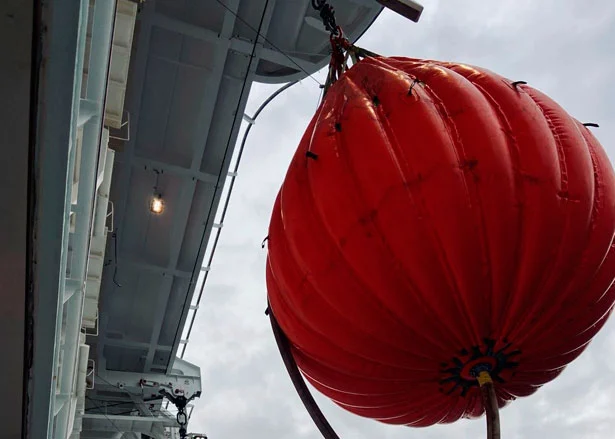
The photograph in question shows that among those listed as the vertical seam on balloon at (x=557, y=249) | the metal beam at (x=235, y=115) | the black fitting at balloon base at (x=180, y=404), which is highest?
the metal beam at (x=235, y=115)

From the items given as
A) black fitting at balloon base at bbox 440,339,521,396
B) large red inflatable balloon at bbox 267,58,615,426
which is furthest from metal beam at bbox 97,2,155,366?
black fitting at balloon base at bbox 440,339,521,396

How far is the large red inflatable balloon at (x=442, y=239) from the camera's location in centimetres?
251

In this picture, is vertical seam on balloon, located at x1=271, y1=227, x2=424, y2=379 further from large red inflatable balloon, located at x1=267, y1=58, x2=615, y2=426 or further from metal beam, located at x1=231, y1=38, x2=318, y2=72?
metal beam, located at x1=231, y1=38, x2=318, y2=72

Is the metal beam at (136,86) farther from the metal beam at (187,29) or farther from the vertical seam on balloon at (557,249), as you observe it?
the vertical seam on balloon at (557,249)

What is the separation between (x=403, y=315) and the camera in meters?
2.58

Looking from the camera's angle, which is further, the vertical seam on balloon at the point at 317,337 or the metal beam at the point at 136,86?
the metal beam at the point at 136,86

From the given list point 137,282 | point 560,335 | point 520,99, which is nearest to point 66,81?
point 520,99

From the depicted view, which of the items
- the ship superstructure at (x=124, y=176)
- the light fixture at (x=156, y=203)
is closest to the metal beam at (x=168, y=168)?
the ship superstructure at (x=124, y=176)

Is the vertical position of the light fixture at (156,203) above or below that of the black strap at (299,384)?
above

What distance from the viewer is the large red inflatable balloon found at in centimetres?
251

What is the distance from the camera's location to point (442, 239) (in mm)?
2488

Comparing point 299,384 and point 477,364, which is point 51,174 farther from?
point 477,364

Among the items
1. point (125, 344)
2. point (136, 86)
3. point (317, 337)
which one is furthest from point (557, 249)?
point (125, 344)

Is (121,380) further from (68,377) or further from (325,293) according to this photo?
(325,293)
